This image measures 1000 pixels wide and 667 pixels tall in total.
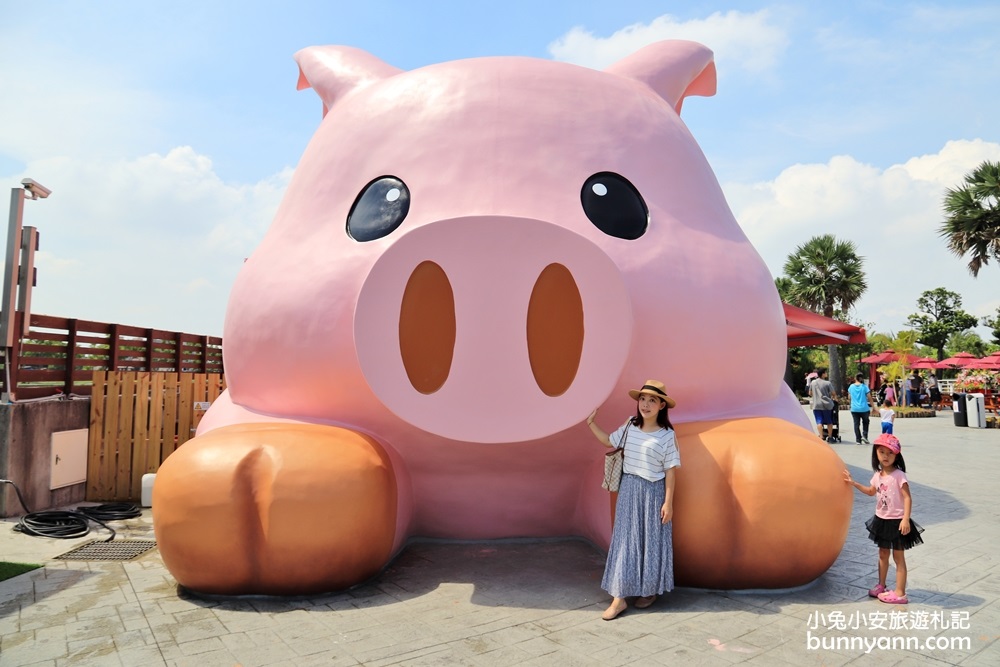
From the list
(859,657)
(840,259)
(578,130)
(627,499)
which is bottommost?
(859,657)

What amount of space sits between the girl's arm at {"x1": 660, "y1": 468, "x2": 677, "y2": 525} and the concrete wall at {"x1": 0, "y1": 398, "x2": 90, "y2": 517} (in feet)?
18.6

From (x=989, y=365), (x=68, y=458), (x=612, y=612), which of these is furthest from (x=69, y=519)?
(x=989, y=365)

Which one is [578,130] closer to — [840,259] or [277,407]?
[277,407]

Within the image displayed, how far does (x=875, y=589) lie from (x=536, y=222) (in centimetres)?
282

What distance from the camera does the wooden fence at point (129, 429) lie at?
275 inches

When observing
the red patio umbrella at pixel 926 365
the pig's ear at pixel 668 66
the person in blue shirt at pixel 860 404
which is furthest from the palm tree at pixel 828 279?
the pig's ear at pixel 668 66

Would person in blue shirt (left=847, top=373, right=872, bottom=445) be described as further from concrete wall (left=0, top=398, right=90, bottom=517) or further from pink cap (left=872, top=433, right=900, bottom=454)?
concrete wall (left=0, top=398, right=90, bottom=517)

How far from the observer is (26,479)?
612 cm

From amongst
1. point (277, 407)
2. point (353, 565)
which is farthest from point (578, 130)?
point (353, 565)

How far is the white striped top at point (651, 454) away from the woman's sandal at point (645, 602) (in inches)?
25.4

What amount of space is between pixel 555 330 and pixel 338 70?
120 inches

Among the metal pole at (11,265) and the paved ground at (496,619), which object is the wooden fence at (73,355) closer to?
the metal pole at (11,265)

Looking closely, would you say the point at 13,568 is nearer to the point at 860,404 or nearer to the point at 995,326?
the point at 860,404

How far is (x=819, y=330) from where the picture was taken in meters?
8.77
